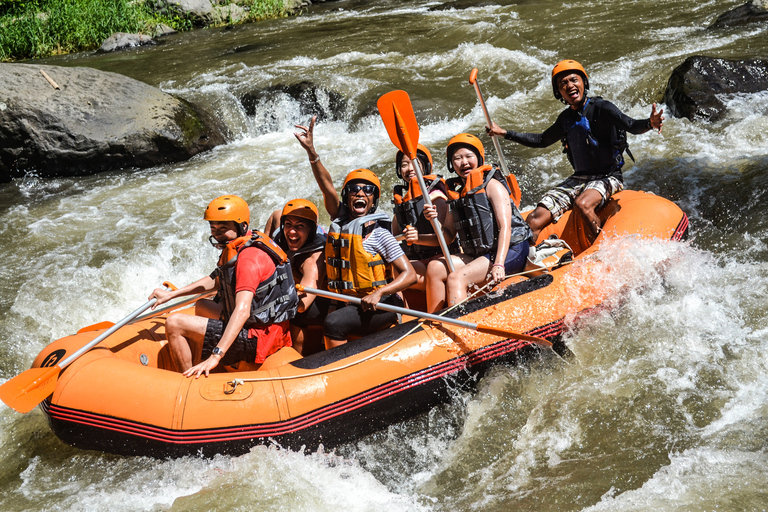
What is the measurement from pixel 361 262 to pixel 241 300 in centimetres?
76

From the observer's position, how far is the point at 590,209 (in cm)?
466

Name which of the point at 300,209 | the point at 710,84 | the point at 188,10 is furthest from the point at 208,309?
the point at 188,10

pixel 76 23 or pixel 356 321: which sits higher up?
pixel 76 23

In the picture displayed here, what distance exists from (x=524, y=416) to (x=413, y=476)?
0.76m

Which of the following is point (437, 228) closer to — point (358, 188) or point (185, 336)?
point (358, 188)

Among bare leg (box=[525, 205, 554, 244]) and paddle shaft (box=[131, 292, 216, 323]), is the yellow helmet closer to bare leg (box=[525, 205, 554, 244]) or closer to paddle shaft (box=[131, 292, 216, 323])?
paddle shaft (box=[131, 292, 216, 323])

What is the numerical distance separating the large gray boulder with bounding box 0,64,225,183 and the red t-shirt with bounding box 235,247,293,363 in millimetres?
5504

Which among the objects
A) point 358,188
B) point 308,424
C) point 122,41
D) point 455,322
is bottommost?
point 308,424

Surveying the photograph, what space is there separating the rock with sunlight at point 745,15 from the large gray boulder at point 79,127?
829 cm

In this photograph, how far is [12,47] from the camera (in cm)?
1511

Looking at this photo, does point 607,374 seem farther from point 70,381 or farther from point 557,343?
point 70,381

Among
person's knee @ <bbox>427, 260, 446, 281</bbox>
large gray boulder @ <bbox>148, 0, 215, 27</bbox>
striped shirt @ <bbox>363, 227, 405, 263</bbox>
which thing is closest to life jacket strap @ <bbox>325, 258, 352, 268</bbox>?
striped shirt @ <bbox>363, 227, 405, 263</bbox>

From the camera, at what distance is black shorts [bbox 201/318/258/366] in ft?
12.2

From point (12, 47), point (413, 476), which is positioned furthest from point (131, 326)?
point (12, 47)
